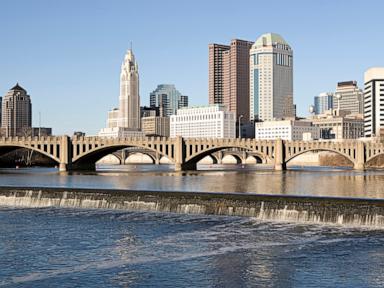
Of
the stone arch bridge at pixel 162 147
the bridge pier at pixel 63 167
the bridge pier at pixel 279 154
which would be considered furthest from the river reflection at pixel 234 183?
the bridge pier at pixel 279 154

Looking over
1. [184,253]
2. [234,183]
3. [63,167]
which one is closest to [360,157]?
[63,167]

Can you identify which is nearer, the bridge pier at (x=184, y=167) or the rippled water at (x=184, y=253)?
the rippled water at (x=184, y=253)

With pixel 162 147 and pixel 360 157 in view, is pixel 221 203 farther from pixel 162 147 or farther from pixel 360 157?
pixel 360 157

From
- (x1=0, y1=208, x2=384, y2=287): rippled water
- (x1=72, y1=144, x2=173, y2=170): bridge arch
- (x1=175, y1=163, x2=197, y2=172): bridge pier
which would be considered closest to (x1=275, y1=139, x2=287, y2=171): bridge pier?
(x1=175, y1=163, x2=197, y2=172): bridge pier

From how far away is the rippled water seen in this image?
1070 inches

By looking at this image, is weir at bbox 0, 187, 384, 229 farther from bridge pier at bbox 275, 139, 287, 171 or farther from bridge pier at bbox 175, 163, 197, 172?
bridge pier at bbox 275, 139, 287, 171

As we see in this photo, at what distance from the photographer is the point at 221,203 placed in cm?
5012

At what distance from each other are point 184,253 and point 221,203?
56.7 feet

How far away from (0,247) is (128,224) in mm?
11116

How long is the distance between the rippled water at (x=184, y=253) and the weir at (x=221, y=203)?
2.21 metres

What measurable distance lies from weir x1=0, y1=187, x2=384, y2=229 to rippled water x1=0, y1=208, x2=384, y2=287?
2212mm

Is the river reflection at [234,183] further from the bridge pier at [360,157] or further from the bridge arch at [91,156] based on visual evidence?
the bridge pier at [360,157]

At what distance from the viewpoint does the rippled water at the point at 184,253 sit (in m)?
27.2

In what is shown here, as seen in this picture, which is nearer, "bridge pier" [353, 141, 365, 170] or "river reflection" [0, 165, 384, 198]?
"river reflection" [0, 165, 384, 198]
